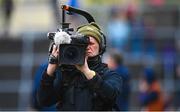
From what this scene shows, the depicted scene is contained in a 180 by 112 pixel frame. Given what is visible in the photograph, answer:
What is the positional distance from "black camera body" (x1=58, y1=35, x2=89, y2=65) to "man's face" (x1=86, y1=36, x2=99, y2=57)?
0.25 meters

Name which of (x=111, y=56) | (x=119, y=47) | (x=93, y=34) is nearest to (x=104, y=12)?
(x=119, y=47)

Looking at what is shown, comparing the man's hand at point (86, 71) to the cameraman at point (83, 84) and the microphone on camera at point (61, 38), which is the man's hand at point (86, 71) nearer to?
the cameraman at point (83, 84)

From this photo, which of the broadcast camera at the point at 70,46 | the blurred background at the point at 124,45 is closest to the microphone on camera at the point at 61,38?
the broadcast camera at the point at 70,46

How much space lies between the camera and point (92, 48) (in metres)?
7.47

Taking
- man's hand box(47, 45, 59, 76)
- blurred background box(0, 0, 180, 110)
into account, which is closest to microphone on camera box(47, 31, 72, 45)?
man's hand box(47, 45, 59, 76)

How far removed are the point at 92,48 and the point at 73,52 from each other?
0.36 meters

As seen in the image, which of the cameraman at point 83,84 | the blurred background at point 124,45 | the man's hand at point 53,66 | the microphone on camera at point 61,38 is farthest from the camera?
the blurred background at point 124,45

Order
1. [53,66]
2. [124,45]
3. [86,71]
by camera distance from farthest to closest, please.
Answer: [124,45]
[53,66]
[86,71]

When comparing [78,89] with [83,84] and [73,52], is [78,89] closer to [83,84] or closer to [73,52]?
[83,84]

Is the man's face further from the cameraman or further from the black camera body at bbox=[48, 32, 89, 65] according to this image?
the black camera body at bbox=[48, 32, 89, 65]

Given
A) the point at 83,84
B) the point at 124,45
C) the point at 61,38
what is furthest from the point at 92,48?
the point at 124,45

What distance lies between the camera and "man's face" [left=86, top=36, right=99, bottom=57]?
24.3 feet

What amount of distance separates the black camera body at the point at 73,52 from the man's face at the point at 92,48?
25 cm

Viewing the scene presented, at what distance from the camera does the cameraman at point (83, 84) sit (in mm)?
7391
